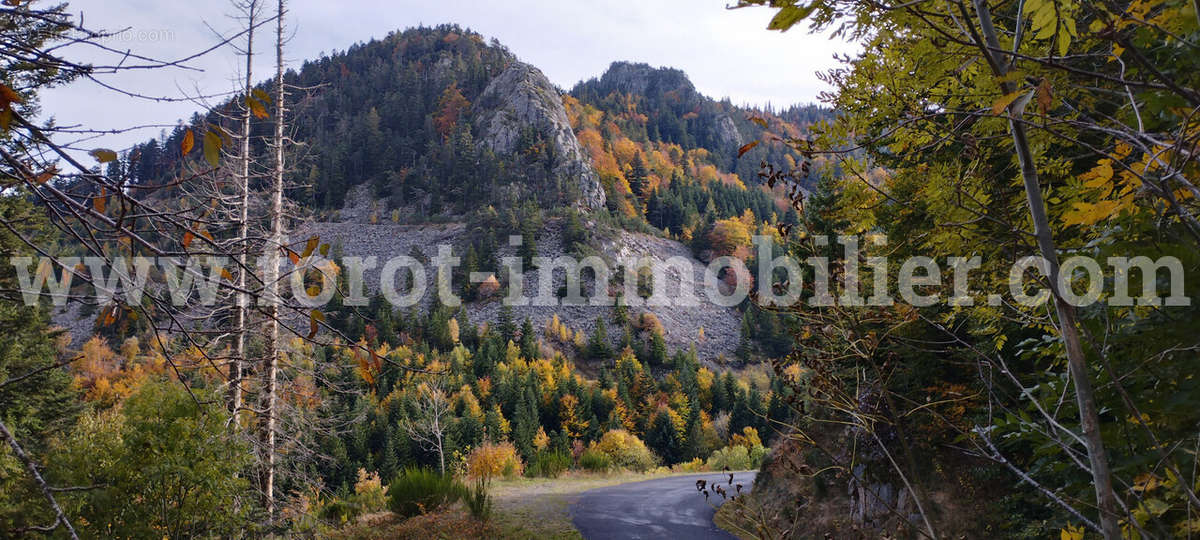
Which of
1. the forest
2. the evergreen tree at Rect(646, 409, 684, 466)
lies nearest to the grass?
the forest

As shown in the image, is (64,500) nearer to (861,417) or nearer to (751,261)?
(861,417)

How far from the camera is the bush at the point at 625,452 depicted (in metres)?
25.0

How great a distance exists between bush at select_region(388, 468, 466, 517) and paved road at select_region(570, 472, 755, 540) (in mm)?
2284

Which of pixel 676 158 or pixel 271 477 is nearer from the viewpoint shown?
pixel 271 477

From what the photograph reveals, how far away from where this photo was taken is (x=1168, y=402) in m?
1.40

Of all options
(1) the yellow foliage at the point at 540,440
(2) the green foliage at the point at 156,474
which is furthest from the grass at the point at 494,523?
(1) the yellow foliage at the point at 540,440

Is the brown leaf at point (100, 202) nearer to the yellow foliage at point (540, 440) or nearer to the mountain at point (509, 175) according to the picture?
the yellow foliage at point (540, 440)

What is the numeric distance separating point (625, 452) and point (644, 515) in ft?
52.9

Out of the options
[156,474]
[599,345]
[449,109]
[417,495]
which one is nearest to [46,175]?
[156,474]

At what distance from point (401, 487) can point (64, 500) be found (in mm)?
5292

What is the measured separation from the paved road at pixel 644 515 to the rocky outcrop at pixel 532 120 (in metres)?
50.0

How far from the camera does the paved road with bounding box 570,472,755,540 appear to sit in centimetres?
857

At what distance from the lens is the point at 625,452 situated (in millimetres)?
25656

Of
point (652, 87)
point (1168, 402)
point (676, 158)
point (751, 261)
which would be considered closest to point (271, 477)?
point (1168, 402)
